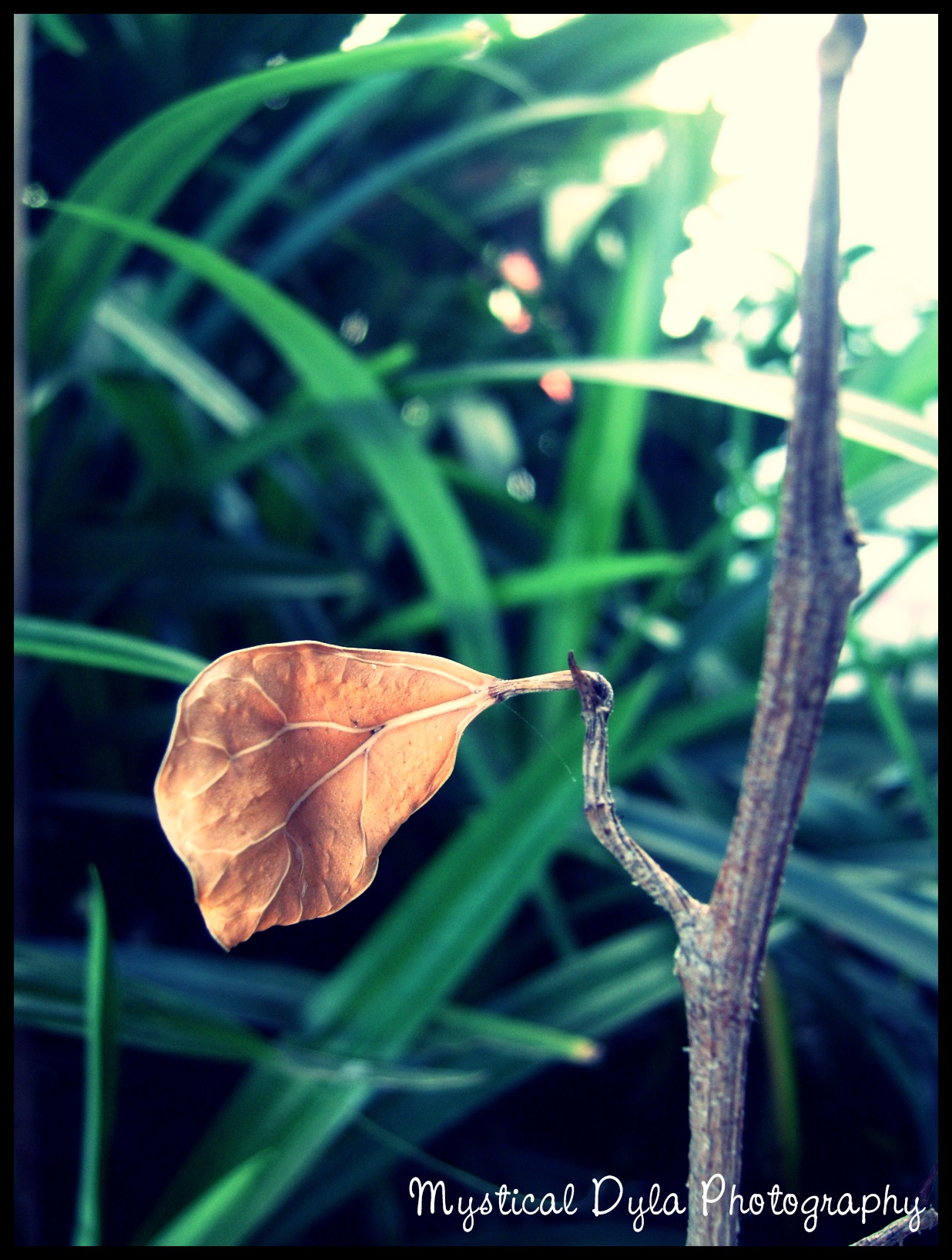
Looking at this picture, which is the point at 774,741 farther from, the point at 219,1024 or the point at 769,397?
the point at 219,1024

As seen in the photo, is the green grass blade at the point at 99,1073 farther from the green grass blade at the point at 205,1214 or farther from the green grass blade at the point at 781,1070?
the green grass blade at the point at 781,1070

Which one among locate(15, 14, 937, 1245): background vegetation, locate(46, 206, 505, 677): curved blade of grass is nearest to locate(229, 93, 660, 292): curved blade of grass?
locate(15, 14, 937, 1245): background vegetation

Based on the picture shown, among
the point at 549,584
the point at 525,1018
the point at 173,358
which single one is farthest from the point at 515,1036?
the point at 173,358

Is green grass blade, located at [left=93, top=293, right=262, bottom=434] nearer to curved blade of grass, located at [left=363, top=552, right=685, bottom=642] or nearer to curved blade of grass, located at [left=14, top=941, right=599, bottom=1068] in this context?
curved blade of grass, located at [left=363, top=552, right=685, bottom=642]

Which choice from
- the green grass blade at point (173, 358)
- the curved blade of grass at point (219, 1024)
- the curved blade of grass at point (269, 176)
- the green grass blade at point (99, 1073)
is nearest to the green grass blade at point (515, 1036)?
the curved blade of grass at point (219, 1024)

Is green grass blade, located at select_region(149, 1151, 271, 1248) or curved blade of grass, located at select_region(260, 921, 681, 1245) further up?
curved blade of grass, located at select_region(260, 921, 681, 1245)

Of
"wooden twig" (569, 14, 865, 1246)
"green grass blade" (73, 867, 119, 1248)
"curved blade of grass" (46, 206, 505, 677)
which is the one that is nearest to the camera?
"wooden twig" (569, 14, 865, 1246)

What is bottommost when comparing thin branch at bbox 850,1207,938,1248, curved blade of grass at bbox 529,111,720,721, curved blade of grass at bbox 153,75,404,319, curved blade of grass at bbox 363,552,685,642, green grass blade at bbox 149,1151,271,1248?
green grass blade at bbox 149,1151,271,1248
